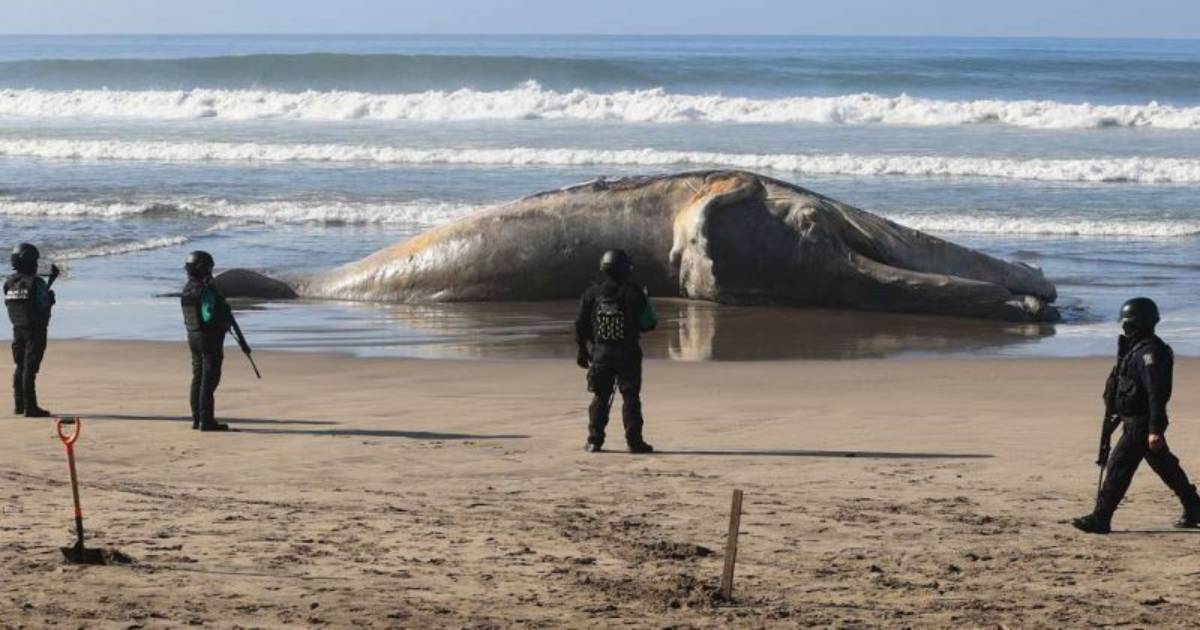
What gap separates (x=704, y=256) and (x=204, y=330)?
6.82m

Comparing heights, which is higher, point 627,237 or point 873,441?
point 627,237

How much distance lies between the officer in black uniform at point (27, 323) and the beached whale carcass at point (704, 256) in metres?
5.74

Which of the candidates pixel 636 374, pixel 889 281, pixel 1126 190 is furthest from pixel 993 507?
pixel 1126 190

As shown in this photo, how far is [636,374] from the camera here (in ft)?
36.2

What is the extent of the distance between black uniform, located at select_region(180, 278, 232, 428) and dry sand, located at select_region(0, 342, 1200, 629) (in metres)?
0.23

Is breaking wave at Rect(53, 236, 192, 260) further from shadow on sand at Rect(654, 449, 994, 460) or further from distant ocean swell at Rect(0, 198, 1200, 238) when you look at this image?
shadow on sand at Rect(654, 449, 994, 460)

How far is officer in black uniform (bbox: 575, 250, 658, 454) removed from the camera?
10.9 metres

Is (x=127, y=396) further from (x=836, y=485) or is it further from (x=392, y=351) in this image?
(x=836, y=485)

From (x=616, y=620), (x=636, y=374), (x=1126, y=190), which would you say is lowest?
(x=616, y=620)

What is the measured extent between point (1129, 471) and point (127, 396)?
7352 millimetres

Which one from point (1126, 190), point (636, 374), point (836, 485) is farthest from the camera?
point (1126, 190)

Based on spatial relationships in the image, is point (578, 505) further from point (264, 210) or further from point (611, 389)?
point (264, 210)

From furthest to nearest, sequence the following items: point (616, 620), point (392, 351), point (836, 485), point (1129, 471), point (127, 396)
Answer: point (392, 351), point (127, 396), point (836, 485), point (1129, 471), point (616, 620)

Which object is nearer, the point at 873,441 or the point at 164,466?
the point at 164,466
